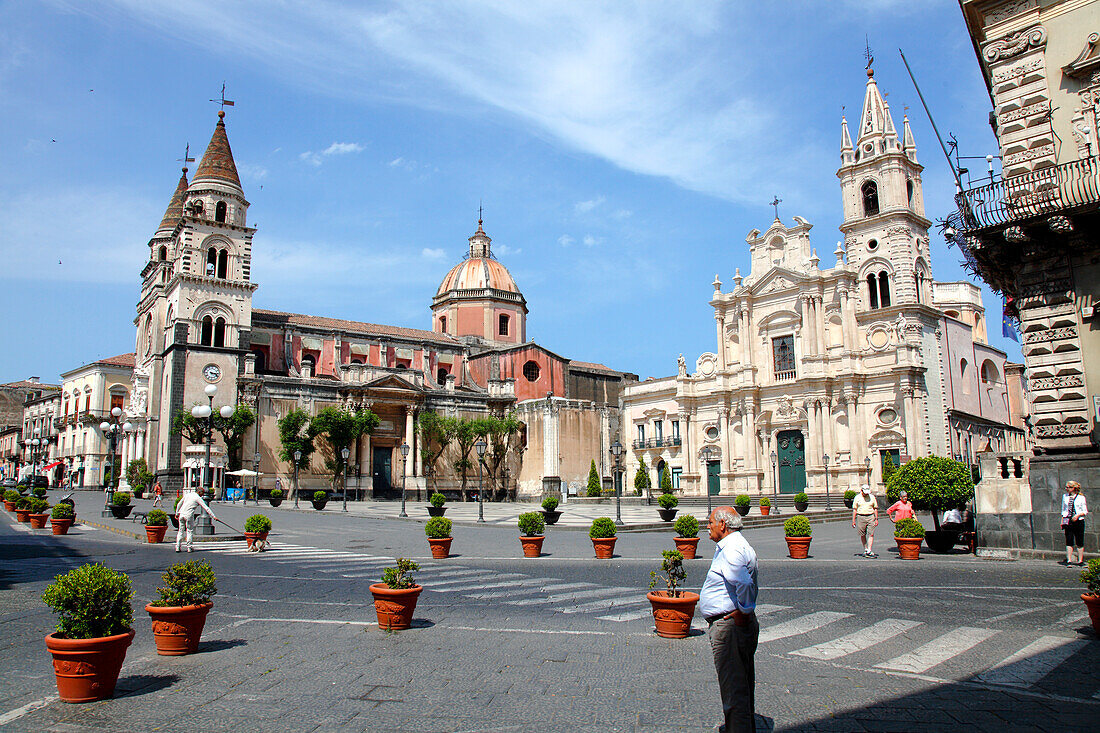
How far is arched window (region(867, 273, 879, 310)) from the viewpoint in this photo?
141 ft

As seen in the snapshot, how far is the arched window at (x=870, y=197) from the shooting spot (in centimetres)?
4430

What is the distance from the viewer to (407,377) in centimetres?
5106

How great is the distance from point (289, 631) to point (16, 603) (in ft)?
14.7

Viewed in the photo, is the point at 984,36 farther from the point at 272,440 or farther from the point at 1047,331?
the point at 272,440

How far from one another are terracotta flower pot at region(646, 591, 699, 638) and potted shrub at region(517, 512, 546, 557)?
8047 mm

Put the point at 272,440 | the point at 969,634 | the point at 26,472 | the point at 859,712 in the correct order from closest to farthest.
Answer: the point at 859,712 → the point at 969,634 → the point at 272,440 → the point at 26,472

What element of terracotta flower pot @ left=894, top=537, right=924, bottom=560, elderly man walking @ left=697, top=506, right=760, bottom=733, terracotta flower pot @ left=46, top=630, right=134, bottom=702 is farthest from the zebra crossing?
Answer: terracotta flower pot @ left=894, top=537, right=924, bottom=560

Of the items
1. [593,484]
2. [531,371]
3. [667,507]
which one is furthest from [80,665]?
[531,371]

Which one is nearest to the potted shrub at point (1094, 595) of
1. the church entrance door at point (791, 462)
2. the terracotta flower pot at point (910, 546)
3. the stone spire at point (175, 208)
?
the terracotta flower pot at point (910, 546)

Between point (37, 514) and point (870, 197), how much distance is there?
44.1 metres

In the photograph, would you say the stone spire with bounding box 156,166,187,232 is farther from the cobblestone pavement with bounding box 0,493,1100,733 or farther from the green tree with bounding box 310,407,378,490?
the cobblestone pavement with bounding box 0,493,1100,733

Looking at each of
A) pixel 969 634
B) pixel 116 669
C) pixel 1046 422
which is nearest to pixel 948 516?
pixel 1046 422

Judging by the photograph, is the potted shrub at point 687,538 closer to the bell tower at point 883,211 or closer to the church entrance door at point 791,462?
the church entrance door at point 791,462

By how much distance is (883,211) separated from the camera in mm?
43062
